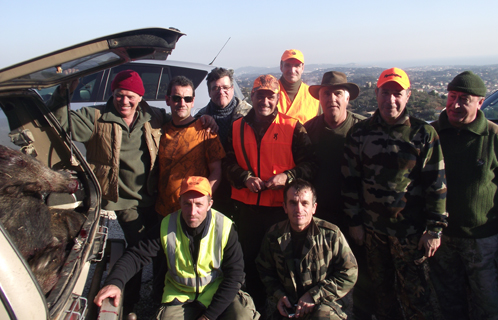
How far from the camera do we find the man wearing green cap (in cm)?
262

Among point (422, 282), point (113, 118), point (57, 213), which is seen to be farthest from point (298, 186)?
point (57, 213)

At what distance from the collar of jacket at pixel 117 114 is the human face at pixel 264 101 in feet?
3.20

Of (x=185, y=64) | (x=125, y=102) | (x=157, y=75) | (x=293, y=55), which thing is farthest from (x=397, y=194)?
(x=157, y=75)

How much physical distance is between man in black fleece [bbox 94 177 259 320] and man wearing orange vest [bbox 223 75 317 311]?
45cm

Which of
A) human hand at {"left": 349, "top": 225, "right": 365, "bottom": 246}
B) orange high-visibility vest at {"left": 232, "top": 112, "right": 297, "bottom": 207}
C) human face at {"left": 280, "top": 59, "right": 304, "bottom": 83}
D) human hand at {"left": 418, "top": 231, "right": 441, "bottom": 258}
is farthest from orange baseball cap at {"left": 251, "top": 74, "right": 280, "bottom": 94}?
human hand at {"left": 418, "top": 231, "right": 441, "bottom": 258}

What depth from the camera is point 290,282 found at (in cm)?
268

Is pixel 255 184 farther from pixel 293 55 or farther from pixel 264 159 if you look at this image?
pixel 293 55

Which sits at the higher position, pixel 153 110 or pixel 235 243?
pixel 153 110

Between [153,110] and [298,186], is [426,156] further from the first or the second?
[153,110]

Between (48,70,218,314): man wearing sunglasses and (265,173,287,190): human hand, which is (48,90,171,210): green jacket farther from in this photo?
(265,173,287,190): human hand

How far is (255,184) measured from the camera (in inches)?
114

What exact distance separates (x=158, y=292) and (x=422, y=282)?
212 centimetres

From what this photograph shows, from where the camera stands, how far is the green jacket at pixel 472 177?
262 centimetres

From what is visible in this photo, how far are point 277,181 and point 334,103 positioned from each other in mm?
880
